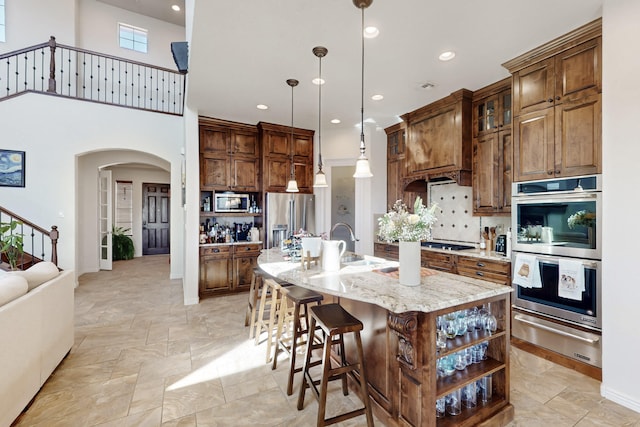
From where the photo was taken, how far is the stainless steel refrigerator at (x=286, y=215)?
16.4 feet

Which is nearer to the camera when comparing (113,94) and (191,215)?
(191,215)

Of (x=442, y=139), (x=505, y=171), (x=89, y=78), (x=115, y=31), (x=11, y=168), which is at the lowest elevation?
(x=505, y=171)

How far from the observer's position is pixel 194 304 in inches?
170

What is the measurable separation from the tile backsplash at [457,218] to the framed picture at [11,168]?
6.83 meters

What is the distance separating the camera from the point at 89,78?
646cm

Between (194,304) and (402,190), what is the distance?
3.69 meters

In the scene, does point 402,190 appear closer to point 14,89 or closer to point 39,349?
point 39,349

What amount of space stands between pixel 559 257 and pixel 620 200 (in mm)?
655

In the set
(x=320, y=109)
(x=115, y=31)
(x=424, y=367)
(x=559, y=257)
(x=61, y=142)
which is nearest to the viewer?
(x=424, y=367)

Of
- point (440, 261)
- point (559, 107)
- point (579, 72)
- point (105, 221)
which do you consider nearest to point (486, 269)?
point (440, 261)

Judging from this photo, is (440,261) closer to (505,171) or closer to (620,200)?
(505,171)

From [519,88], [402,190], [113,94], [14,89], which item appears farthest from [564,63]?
[14,89]

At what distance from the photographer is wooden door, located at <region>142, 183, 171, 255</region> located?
9.05m

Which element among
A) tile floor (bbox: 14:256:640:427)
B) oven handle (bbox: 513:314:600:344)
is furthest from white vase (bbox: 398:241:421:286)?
oven handle (bbox: 513:314:600:344)
